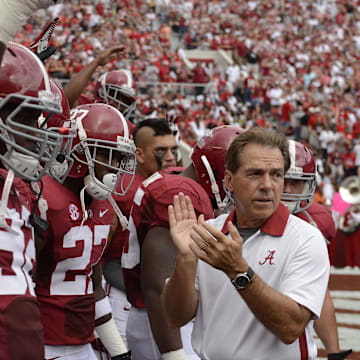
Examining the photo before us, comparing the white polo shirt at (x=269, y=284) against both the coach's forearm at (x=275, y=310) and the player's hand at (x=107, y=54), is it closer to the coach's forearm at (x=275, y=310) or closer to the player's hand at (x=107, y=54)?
the coach's forearm at (x=275, y=310)

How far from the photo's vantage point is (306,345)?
2.59 m

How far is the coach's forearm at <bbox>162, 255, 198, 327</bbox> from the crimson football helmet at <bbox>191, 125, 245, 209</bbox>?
118 centimetres

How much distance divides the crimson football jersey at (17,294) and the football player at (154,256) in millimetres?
936

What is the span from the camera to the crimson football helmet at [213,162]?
3.83 metres

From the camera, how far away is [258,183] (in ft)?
8.63

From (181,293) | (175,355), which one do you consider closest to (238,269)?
(181,293)

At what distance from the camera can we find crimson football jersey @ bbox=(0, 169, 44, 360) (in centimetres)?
208

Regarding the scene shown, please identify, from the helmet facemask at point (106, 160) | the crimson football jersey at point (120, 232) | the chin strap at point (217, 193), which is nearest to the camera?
the helmet facemask at point (106, 160)

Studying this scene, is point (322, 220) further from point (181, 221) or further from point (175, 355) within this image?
point (181, 221)

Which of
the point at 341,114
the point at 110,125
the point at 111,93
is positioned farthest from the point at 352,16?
the point at 110,125

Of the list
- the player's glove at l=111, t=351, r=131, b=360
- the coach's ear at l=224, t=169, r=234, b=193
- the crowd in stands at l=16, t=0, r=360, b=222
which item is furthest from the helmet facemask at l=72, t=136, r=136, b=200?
the crowd in stands at l=16, t=0, r=360, b=222

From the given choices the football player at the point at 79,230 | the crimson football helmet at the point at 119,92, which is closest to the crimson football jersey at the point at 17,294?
the football player at the point at 79,230

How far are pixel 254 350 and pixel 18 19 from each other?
134cm

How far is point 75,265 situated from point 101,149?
23.0 inches
